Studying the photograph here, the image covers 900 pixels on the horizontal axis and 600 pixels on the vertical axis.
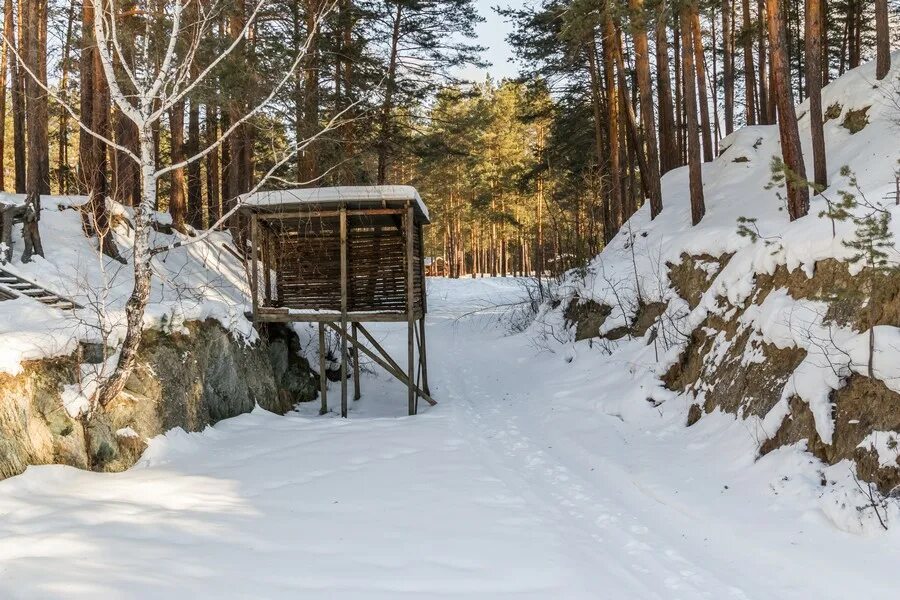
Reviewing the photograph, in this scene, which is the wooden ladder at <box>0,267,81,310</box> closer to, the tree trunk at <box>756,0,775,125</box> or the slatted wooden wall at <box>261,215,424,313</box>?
the slatted wooden wall at <box>261,215,424,313</box>

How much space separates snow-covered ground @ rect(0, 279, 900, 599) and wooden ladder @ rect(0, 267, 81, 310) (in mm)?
2770

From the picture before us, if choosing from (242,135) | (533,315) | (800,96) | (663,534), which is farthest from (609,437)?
(800,96)

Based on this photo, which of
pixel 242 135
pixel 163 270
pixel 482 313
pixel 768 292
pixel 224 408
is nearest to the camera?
pixel 768 292

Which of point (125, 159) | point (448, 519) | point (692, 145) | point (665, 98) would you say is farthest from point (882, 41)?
point (125, 159)

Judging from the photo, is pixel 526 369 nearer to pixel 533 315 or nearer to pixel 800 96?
pixel 533 315

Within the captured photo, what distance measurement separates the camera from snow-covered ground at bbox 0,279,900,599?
12.7 ft

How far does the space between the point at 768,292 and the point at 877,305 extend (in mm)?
1948

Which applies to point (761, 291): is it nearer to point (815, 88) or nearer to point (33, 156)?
point (815, 88)

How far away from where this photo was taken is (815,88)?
1044cm

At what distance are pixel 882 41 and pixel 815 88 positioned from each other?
365 centimetres

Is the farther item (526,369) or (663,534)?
(526,369)

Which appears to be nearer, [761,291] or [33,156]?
[761,291]

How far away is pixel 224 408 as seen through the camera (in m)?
→ 8.63

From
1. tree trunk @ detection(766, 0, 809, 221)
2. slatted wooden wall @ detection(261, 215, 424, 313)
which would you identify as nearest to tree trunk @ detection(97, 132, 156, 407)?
slatted wooden wall @ detection(261, 215, 424, 313)
